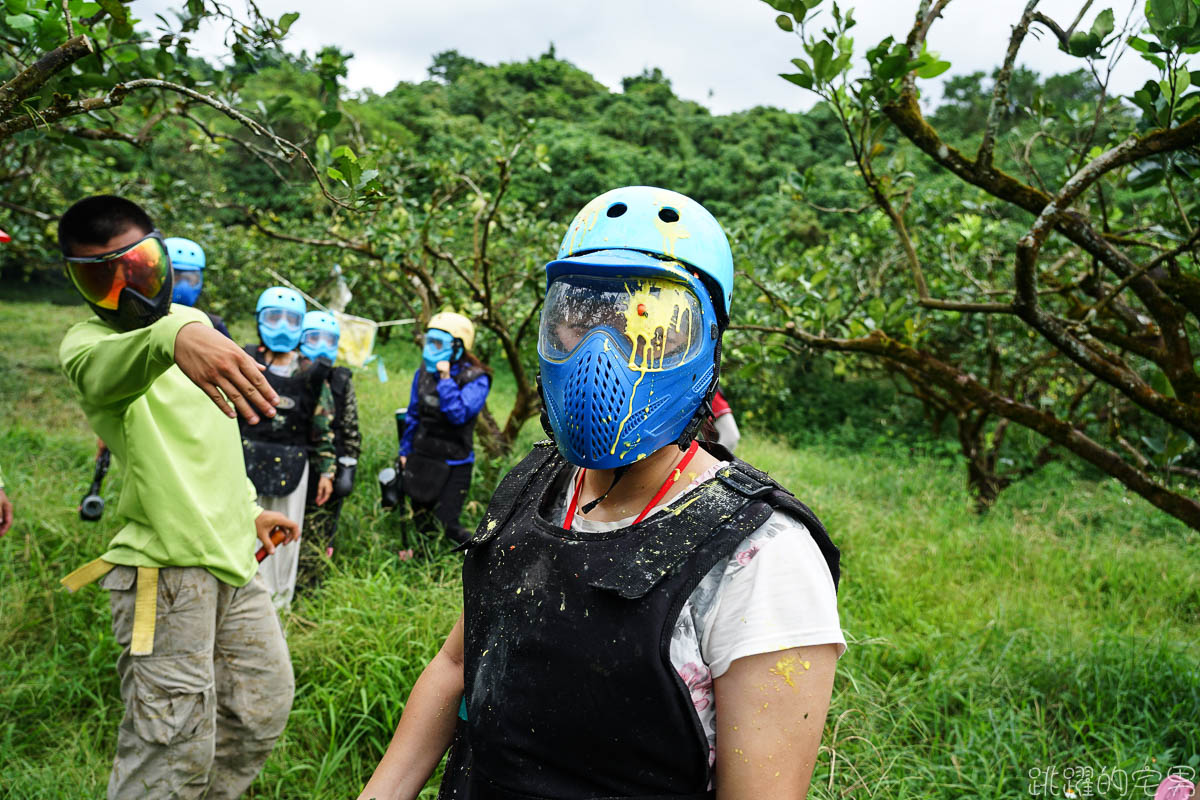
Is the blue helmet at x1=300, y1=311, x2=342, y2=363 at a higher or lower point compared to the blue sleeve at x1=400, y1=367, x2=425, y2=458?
higher

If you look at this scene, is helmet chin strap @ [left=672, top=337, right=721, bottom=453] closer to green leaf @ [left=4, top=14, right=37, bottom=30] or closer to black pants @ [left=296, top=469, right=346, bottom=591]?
green leaf @ [left=4, top=14, right=37, bottom=30]

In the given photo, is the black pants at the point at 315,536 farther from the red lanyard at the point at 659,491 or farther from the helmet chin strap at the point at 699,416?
the helmet chin strap at the point at 699,416

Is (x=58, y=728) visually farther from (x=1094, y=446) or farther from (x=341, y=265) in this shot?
(x=341, y=265)

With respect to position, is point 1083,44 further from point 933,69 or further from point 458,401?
point 458,401

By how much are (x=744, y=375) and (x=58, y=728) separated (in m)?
3.32

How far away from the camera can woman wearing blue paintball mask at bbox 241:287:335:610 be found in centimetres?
430

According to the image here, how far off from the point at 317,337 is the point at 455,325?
90cm

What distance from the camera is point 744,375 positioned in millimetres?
3664

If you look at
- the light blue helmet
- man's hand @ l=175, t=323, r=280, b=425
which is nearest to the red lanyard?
the light blue helmet

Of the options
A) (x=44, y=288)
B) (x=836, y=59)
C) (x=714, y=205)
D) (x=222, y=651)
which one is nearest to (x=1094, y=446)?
(x=836, y=59)

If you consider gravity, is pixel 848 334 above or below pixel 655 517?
above

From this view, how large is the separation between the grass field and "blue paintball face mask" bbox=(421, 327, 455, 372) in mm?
1083

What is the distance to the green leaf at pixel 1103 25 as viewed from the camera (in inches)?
93.1

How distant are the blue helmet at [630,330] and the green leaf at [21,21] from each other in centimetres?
142
